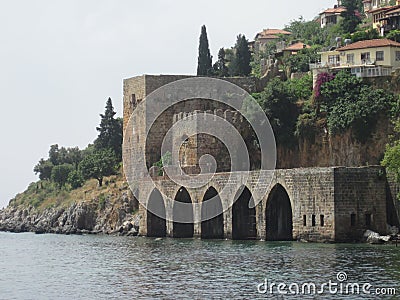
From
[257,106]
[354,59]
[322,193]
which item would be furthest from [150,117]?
[322,193]

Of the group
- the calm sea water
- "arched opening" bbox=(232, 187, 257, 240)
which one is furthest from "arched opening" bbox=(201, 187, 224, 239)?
the calm sea water

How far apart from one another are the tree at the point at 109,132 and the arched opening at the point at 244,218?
4236 centimetres

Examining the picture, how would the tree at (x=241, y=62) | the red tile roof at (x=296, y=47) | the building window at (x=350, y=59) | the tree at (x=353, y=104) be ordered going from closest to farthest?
1. the tree at (x=353, y=104)
2. the building window at (x=350, y=59)
3. the red tile roof at (x=296, y=47)
4. the tree at (x=241, y=62)

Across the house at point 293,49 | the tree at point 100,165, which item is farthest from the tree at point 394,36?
the tree at point 100,165

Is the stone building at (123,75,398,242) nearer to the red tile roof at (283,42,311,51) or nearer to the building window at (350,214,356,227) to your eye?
the building window at (350,214,356,227)

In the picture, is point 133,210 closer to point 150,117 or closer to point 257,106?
point 150,117

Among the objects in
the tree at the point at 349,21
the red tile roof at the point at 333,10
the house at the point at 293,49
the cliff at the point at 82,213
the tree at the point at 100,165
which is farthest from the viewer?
the red tile roof at the point at 333,10

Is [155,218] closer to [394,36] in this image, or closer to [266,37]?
[394,36]

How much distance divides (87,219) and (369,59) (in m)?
29.1

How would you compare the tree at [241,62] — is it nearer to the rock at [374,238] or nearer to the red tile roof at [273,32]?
the red tile roof at [273,32]

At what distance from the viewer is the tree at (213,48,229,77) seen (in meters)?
102

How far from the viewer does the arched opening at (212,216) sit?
6769 cm

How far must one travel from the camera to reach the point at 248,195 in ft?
214
